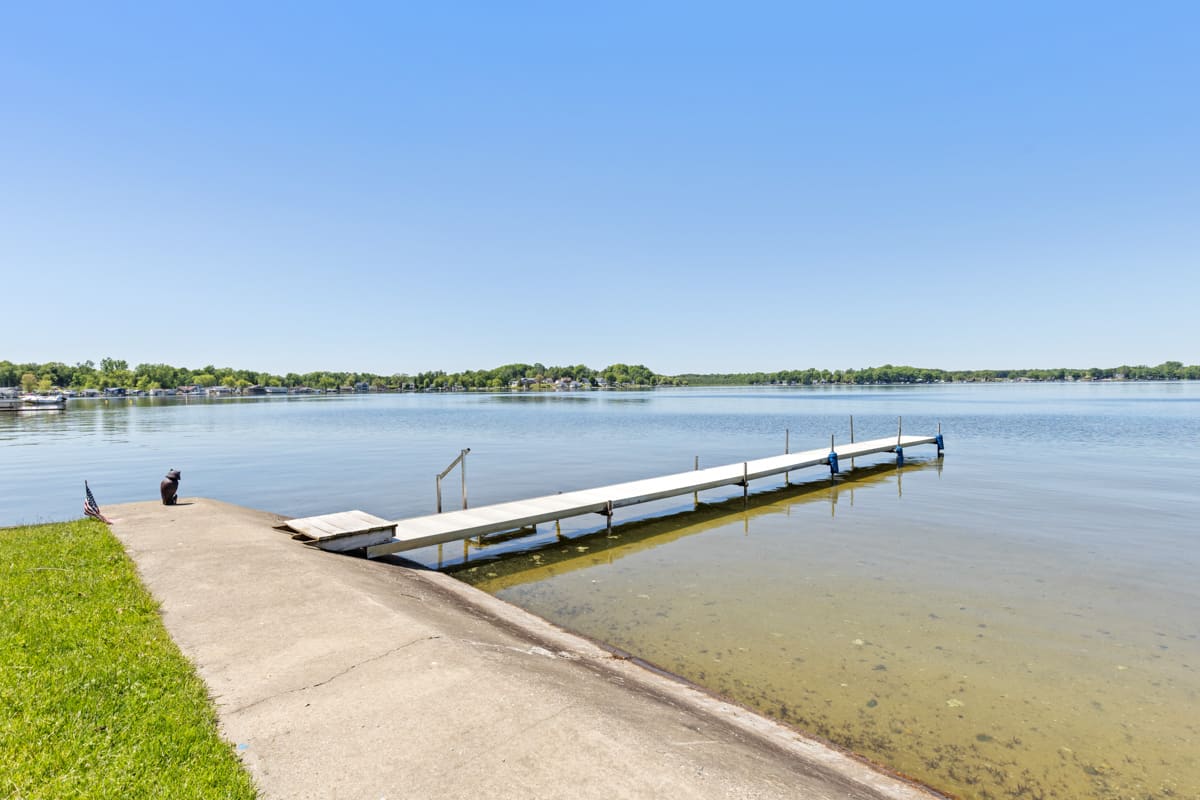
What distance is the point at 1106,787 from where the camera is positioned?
6.56m

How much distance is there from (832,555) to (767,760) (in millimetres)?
11394

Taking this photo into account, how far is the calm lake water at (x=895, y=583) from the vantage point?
24.9 feet

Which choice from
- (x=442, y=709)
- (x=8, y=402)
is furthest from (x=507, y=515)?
(x=8, y=402)

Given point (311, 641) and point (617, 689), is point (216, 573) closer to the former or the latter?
point (311, 641)

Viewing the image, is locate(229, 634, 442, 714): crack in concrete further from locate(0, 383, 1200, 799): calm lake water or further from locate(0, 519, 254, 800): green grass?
locate(0, 383, 1200, 799): calm lake water

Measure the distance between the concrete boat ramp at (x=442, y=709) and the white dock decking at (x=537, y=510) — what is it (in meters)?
4.12

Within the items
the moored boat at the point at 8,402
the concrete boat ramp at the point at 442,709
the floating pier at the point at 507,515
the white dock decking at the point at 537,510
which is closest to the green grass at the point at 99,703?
the concrete boat ramp at the point at 442,709

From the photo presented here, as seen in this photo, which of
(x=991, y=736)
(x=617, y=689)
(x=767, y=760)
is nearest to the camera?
(x=767, y=760)

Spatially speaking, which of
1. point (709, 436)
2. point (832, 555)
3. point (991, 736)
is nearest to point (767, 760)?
point (991, 736)

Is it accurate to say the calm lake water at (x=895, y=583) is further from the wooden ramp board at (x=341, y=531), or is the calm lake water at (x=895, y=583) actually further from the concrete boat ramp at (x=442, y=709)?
the wooden ramp board at (x=341, y=531)

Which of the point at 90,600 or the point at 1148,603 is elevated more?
the point at 90,600

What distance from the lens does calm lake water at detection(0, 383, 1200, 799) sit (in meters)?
7.60

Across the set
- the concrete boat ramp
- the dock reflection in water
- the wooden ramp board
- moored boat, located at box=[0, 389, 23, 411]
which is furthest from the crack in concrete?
moored boat, located at box=[0, 389, 23, 411]

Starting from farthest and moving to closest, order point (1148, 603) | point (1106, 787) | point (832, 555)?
point (832, 555) < point (1148, 603) < point (1106, 787)
